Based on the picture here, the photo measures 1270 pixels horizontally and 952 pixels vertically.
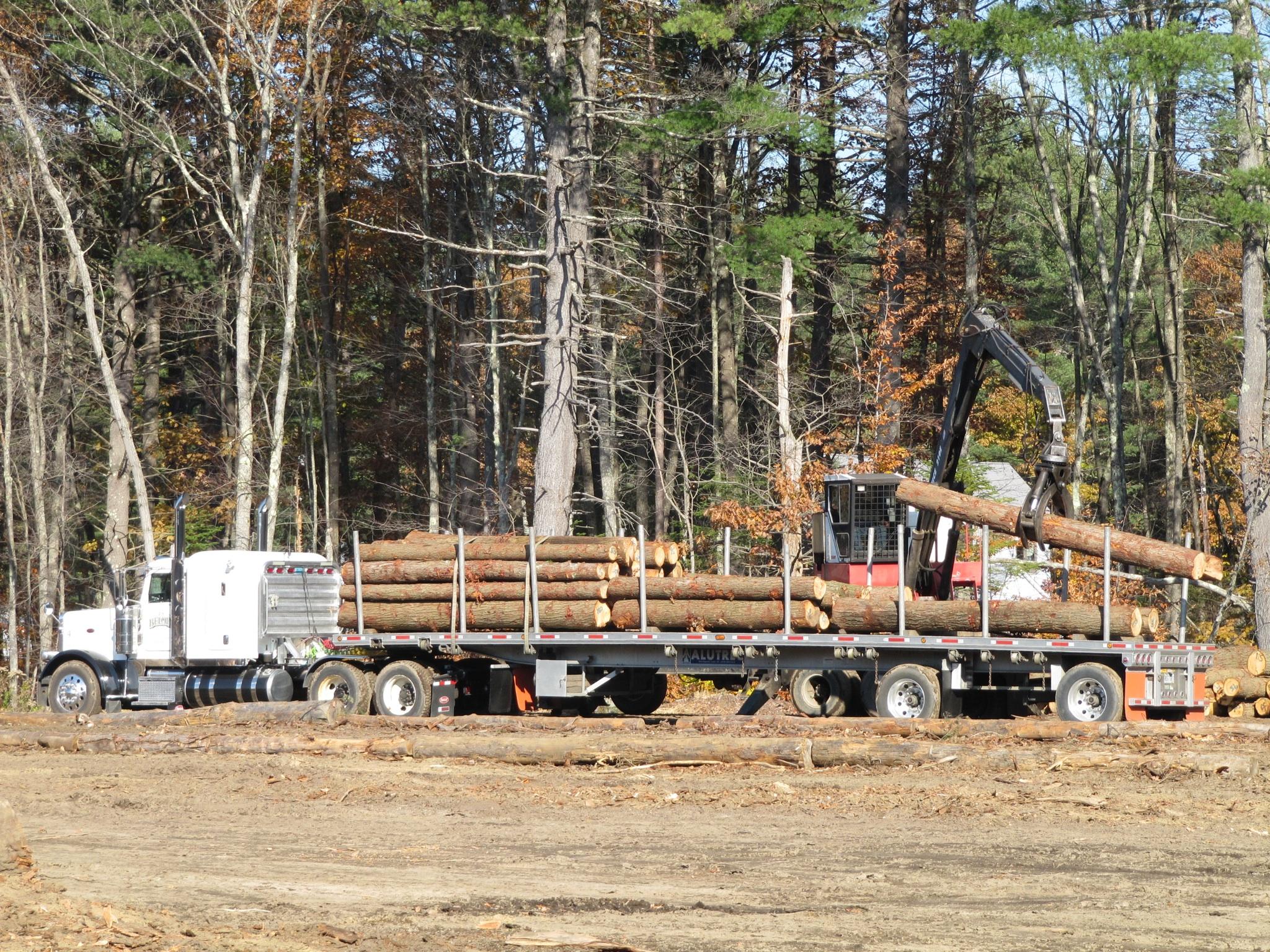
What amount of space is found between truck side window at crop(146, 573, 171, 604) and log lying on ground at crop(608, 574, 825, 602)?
7594mm

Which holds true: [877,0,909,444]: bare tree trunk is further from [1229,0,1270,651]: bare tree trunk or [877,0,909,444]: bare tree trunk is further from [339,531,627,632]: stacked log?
[339,531,627,632]: stacked log

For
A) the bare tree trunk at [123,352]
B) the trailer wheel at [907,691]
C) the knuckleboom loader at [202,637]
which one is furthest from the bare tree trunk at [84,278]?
the trailer wheel at [907,691]

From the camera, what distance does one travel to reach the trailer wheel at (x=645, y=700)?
824 inches

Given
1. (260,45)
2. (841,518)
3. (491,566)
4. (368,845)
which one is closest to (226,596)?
(491,566)

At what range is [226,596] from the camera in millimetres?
21750

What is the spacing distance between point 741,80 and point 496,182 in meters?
9.18

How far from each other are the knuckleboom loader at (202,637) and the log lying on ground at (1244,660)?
41.0ft

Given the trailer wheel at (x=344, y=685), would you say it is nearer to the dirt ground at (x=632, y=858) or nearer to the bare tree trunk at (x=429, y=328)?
the dirt ground at (x=632, y=858)

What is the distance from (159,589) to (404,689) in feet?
15.8

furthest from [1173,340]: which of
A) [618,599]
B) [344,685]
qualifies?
[344,685]

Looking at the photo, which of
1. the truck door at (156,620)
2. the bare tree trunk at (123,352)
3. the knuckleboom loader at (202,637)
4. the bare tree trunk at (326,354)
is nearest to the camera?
the knuckleboom loader at (202,637)

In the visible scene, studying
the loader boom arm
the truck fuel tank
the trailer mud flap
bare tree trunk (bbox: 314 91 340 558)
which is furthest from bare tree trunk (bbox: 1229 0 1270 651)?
bare tree trunk (bbox: 314 91 340 558)

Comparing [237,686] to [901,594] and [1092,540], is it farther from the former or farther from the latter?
[1092,540]

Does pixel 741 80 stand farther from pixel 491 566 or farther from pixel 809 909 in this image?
pixel 809 909
